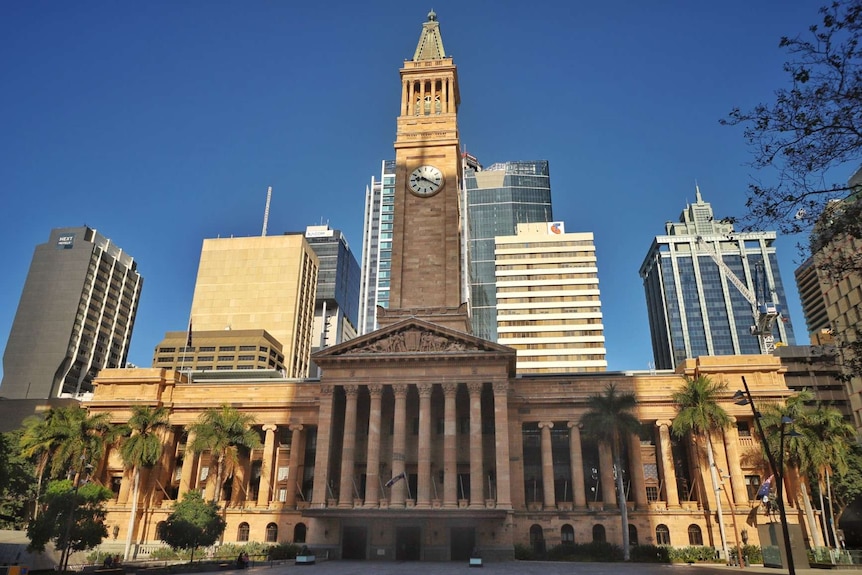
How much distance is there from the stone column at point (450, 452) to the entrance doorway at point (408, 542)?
4835 millimetres

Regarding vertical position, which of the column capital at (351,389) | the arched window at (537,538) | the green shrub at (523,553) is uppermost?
the column capital at (351,389)

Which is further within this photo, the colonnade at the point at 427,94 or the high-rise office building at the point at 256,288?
the high-rise office building at the point at 256,288

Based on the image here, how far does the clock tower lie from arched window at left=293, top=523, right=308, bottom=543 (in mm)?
22029

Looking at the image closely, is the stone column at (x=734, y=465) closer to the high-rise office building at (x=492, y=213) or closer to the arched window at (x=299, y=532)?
the arched window at (x=299, y=532)

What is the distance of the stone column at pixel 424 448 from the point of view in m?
55.2

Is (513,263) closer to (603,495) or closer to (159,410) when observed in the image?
(603,495)

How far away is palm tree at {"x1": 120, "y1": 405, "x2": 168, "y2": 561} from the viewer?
57.9 meters

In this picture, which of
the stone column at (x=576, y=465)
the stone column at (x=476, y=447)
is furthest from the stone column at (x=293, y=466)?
the stone column at (x=576, y=465)

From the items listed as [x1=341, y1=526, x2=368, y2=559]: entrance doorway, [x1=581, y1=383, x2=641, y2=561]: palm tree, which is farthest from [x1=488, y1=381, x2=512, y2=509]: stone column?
[x1=341, y1=526, x2=368, y2=559]: entrance doorway

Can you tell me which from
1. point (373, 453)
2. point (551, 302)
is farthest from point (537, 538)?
point (551, 302)

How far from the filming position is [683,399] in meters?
57.6

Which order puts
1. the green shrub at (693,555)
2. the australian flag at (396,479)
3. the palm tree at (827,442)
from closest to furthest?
1. the green shrub at (693,555)
2. the palm tree at (827,442)
3. the australian flag at (396,479)

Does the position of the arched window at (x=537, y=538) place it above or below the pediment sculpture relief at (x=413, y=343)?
below

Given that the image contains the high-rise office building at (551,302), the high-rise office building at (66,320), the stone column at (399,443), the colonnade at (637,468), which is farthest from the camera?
the high-rise office building at (66,320)
